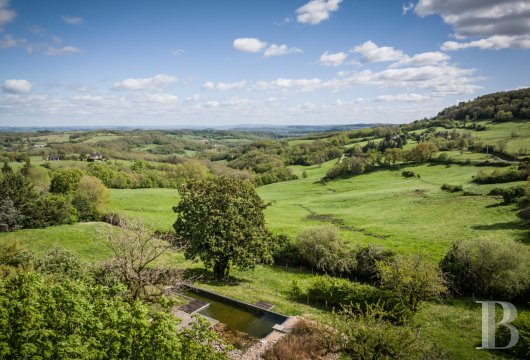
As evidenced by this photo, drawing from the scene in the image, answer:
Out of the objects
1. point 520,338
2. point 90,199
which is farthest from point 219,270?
point 90,199

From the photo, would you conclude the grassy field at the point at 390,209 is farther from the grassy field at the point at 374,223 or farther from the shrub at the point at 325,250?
the shrub at the point at 325,250

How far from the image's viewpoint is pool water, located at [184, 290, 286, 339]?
26172 mm

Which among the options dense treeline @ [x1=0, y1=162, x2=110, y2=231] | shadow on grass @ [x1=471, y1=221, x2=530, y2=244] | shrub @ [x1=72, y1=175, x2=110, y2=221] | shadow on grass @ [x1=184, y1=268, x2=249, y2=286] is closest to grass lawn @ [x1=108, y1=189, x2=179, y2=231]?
shrub @ [x1=72, y1=175, x2=110, y2=221]

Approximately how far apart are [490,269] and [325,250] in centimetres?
1693

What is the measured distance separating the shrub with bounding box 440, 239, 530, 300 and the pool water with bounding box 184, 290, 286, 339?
59.1 feet

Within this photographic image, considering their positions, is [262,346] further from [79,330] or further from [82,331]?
[79,330]

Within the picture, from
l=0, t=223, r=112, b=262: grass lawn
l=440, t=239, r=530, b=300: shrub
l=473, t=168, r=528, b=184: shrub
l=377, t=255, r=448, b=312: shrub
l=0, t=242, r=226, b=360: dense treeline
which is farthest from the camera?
l=473, t=168, r=528, b=184: shrub

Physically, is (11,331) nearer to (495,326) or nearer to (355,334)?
(355,334)

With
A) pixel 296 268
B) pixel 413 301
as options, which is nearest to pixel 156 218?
pixel 296 268

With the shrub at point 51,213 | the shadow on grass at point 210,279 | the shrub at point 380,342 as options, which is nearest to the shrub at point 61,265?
the shadow on grass at point 210,279

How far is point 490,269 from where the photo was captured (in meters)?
32.5

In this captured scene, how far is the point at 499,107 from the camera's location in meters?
170

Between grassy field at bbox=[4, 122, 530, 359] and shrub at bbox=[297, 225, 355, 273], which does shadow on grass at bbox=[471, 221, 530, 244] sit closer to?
grassy field at bbox=[4, 122, 530, 359]

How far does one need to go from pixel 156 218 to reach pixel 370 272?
48.8m
